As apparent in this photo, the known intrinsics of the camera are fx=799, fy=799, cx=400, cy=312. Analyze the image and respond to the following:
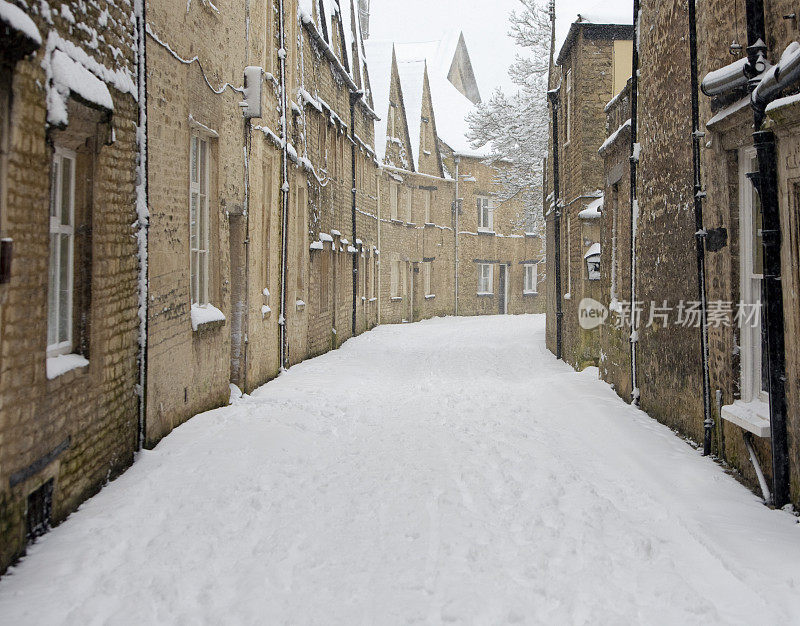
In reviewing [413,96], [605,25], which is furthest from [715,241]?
[413,96]

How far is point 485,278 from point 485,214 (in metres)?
3.20

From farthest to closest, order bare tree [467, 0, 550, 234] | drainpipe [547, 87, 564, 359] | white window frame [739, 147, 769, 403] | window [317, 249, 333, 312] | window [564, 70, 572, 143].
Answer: bare tree [467, 0, 550, 234] < drainpipe [547, 87, 564, 359] < window [317, 249, 333, 312] < window [564, 70, 572, 143] < white window frame [739, 147, 769, 403]

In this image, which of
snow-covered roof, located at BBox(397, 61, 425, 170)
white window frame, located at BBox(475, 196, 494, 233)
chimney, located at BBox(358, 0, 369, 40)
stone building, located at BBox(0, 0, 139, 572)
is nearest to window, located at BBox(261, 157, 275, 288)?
stone building, located at BBox(0, 0, 139, 572)

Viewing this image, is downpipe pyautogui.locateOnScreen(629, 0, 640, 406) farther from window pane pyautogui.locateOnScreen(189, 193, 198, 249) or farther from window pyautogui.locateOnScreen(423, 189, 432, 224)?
window pyautogui.locateOnScreen(423, 189, 432, 224)

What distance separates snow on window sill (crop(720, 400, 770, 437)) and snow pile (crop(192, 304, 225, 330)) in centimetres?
550

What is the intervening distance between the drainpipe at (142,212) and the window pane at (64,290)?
1.28 meters

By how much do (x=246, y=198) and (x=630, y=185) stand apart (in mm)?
5273

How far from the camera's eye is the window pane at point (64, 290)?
568cm

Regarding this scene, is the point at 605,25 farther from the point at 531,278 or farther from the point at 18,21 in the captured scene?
the point at 531,278

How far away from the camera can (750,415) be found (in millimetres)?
6250

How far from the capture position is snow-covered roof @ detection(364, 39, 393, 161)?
30.8 m

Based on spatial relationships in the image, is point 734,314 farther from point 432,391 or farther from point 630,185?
point 432,391

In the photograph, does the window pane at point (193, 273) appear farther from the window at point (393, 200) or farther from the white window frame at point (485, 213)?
the white window frame at point (485, 213)

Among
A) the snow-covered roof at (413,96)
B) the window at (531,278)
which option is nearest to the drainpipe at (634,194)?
the snow-covered roof at (413,96)
